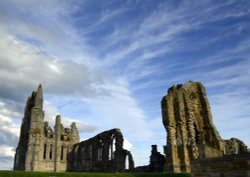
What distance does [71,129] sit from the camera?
5728 cm

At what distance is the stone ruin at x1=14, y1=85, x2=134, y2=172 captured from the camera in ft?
145

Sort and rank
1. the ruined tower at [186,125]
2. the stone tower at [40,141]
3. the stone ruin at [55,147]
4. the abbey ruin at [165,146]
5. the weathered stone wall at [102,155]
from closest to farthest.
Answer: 1. the abbey ruin at [165,146]
2. the ruined tower at [186,125]
3. the weathered stone wall at [102,155]
4. the stone ruin at [55,147]
5. the stone tower at [40,141]

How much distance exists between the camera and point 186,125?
24984mm

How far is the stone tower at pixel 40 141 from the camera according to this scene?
165 feet

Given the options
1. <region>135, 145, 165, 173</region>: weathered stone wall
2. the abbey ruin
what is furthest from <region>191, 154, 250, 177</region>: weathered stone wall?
<region>135, 145, 165, 173</region>: weathered stone wall

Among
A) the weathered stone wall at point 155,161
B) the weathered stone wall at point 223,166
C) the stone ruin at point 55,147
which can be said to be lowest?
the weathered stone wall at point 223,166

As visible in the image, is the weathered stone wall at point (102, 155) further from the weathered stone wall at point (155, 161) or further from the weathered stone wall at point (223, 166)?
the weathered stone wall at point (223, 166)

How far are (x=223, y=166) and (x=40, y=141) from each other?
47.1 meters

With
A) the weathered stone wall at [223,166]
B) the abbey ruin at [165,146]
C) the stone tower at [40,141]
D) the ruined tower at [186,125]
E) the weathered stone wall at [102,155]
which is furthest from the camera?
the stone tower at [40,141]

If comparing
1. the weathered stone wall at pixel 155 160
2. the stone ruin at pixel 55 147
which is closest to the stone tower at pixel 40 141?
the stone ruin at pixel 55 147

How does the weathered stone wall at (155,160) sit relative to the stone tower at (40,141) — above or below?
below

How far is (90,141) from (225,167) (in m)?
40.8

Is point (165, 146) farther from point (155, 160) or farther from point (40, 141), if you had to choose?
point (40, 141)

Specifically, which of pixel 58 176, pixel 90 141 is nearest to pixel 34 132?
pixel 90 141
